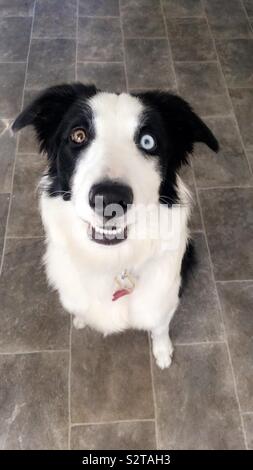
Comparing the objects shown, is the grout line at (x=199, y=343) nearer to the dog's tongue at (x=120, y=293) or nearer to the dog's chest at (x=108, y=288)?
the dog's chest at (x=108, y=288)

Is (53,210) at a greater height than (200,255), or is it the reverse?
(53,210)

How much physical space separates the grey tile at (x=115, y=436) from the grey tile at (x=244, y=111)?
203 cm

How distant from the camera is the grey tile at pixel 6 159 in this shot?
9.50 feet

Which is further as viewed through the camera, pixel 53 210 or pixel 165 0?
pixel 165 0

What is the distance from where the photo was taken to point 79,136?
157cm

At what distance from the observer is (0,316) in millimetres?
2416

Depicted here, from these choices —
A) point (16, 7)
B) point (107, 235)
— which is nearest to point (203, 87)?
point (16, 7)

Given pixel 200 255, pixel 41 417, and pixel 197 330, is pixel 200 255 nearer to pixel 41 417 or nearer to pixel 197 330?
pixel 197 330

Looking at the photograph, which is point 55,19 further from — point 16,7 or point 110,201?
point 110,201

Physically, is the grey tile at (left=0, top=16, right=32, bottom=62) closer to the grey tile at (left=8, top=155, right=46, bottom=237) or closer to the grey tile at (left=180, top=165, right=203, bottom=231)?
the grey tile at (left=8, top=155, right=46, bottom=237)

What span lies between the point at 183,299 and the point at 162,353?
375 mm
